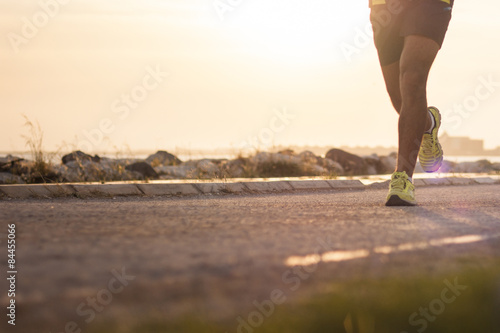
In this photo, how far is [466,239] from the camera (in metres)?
1.66

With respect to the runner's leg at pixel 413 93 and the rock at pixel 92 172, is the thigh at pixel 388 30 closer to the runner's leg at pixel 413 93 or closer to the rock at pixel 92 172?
the runner's leg at pixel 413 93

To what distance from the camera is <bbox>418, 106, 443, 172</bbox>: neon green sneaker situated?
15.8ft

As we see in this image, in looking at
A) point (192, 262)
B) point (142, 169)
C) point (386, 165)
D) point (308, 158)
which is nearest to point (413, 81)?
point (192, 262)

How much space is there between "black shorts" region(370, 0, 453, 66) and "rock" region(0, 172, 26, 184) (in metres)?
5.63

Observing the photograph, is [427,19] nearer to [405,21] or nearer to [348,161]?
[405,21]

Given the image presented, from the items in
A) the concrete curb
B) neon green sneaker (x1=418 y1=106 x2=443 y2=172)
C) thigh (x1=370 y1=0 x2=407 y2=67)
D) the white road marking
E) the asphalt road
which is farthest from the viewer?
the concrete curb

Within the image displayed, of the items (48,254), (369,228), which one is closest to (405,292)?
(48,254)

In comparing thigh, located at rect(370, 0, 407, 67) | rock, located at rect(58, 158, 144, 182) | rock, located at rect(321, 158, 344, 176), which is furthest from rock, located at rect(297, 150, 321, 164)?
thigh, located at rect(370, 0, 407, 67)

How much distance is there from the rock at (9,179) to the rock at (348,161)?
346 inches

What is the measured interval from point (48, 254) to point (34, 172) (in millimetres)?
7785

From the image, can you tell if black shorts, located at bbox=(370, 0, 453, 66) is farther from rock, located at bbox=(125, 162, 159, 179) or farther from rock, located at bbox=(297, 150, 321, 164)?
rock, located at bbox=(297, 150, 321, 164)

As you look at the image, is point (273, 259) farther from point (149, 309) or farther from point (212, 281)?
point (149, 309)

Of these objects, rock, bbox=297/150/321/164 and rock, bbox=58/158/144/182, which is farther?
rock, bbox=297/150/321/164

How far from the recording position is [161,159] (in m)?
16.6
